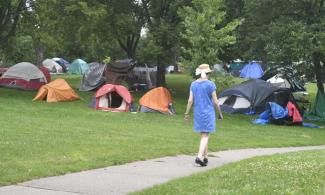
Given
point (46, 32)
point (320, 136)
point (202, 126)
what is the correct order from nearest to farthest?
point (202, 126)
point (320, 136)
point (46, 32)

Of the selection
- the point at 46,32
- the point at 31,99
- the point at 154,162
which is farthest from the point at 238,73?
the point at 154,162

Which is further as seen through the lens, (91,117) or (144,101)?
(144,101)

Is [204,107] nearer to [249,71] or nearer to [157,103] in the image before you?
[157,103]

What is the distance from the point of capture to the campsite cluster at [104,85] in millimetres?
24188

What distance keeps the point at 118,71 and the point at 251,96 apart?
30.3 ft

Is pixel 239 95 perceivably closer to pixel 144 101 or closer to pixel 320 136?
pixel 144 101

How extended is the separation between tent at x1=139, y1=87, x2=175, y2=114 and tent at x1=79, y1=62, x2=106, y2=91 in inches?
364

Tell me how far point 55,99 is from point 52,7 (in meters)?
6.02

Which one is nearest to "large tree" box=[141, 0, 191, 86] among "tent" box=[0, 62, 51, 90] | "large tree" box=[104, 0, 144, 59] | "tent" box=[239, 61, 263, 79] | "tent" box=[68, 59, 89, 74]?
"large tree" box=[104, 0, 144, 59]

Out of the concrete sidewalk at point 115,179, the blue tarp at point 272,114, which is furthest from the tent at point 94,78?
the concrete sidewalk at point 115,179

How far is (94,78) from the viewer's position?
111 feet

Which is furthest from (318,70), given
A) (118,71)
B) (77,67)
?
(77,67)

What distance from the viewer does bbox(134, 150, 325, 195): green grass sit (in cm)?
690

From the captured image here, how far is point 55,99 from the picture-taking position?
26250 millimetres
